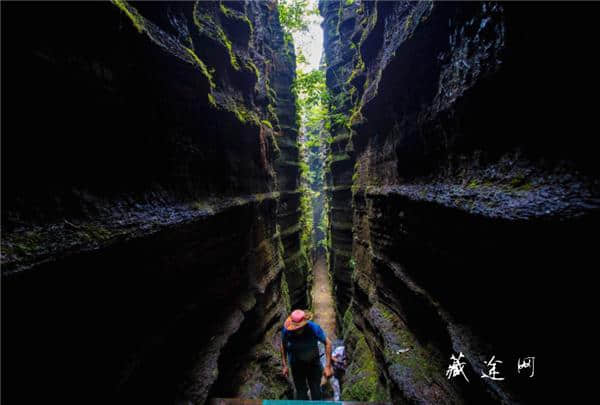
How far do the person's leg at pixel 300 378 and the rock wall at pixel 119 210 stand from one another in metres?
0.91

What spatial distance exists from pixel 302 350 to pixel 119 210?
382cm

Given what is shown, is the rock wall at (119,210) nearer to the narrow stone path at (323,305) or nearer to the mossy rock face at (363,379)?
the mossy rock face at (363,379)

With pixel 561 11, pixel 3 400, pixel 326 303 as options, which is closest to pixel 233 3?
pixel 561 11

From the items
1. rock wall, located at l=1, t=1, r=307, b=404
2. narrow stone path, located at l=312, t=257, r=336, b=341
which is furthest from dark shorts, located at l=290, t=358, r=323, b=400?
narrow stone path, located at l=312, t=257, r=336, b=341

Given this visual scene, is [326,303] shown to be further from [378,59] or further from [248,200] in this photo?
[378,59]

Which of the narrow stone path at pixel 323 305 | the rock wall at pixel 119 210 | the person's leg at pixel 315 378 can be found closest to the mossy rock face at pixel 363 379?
the person's leg at pixel 315 378

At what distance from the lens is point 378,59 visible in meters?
4.56

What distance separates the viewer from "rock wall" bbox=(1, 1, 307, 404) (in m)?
→ 1.18

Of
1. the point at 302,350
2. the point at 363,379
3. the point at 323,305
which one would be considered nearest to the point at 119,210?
the point at 302,350

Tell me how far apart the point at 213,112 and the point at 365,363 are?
4755mm

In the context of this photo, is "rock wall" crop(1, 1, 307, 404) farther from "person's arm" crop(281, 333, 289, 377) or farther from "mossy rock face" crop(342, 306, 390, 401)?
"mossy rock face" crop(342, 306, 390, 401)

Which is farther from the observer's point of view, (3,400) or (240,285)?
(240,285)

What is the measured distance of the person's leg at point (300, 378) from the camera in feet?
14.4

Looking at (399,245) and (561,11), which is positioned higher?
(561,11)
